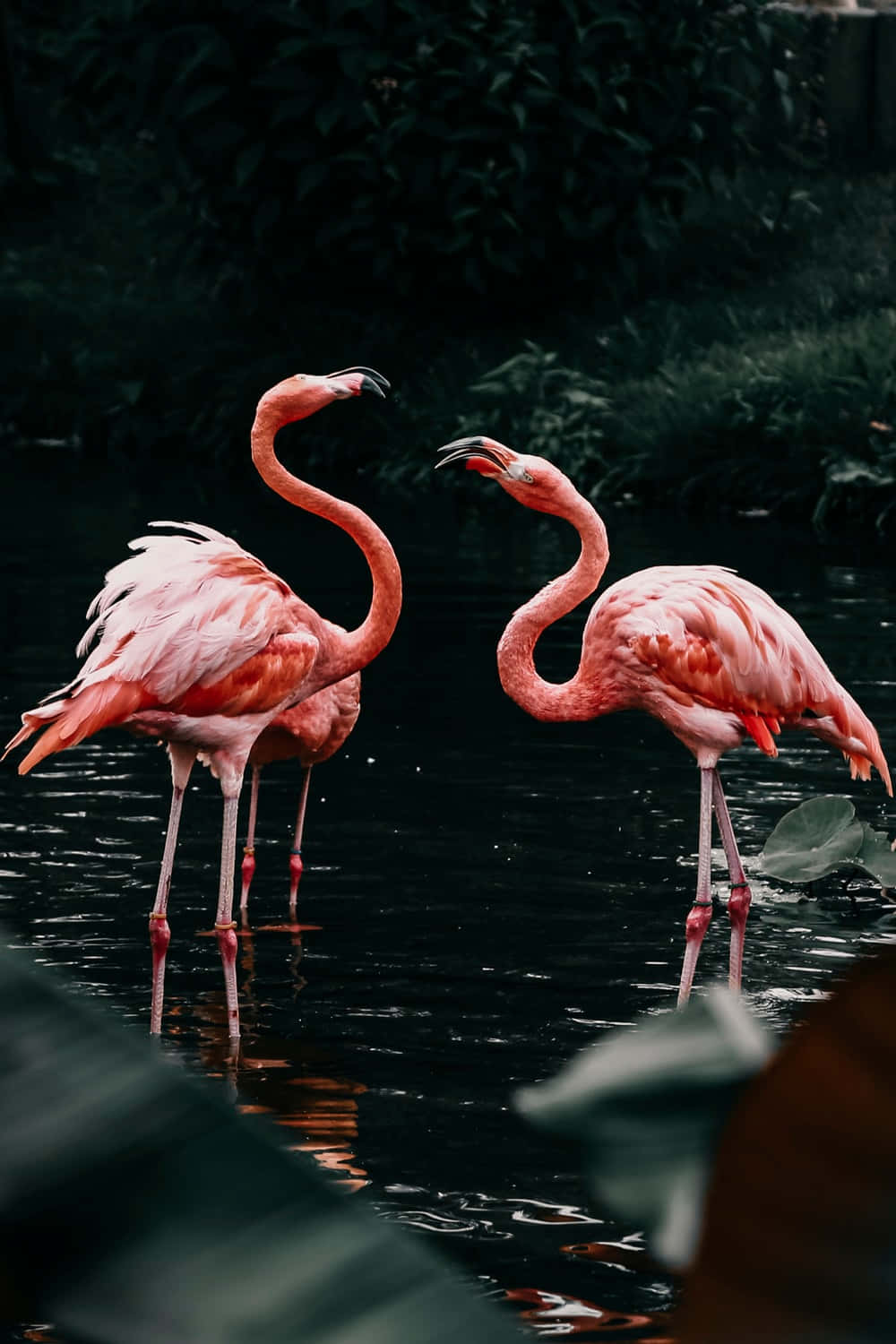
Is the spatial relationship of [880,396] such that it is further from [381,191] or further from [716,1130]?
[716,1130]

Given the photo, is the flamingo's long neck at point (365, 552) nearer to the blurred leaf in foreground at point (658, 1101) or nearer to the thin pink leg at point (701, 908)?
the thin pink leg at point (701, 908)

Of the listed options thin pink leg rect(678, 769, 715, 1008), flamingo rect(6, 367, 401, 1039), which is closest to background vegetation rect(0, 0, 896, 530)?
thin pink leg rect(678, 769, 715, 1008)

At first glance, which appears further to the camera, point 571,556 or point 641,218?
point 641,218

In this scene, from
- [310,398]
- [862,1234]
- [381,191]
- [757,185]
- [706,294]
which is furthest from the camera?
[757,185]

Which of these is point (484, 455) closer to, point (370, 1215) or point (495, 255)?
point (370, 1215)

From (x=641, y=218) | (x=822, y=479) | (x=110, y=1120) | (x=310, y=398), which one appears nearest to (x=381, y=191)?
(x=641, y=218)

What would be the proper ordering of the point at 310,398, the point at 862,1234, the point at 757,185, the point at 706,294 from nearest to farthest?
the point at 862,1234 < the point at 310,398 < the point at 706,294 < the point at 757,185

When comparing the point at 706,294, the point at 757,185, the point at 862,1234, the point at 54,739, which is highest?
the point at 757,185

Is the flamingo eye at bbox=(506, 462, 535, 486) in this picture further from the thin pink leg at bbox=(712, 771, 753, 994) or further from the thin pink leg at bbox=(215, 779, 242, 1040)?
the thin pink leg at bbox=(215, 779, 242, 1040)

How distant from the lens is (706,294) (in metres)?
18.9

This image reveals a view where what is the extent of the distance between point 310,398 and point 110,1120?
207 inches

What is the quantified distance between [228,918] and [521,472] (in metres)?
1.54

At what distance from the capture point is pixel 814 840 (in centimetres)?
620

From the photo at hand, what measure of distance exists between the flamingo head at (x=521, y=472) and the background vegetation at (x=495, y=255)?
9384 millimetres
